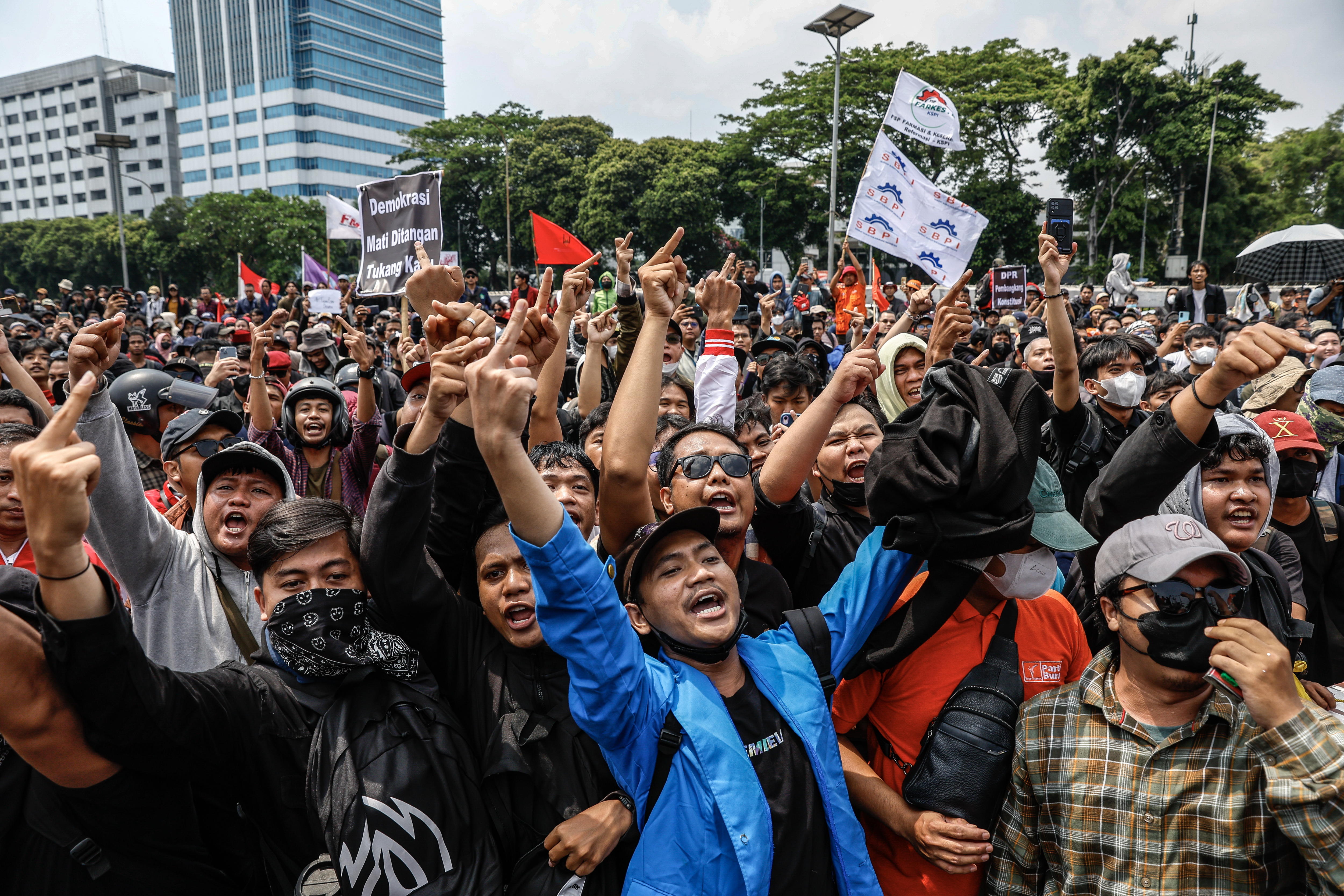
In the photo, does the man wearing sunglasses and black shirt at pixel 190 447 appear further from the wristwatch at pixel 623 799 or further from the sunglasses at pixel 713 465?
the wristwatch at pixel 623 799

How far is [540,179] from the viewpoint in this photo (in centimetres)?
4403

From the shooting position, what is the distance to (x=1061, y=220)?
4980 millimetres

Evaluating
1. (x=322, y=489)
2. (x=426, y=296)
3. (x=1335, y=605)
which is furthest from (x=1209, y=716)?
(x=322, y=489)

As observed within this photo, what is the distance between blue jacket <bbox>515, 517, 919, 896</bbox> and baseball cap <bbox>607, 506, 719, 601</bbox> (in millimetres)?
218

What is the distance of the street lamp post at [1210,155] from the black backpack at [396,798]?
3749 cm

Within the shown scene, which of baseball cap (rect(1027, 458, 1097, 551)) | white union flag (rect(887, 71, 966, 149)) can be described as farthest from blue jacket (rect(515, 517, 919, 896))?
white union flag (rect(887, 71, 966, 149))

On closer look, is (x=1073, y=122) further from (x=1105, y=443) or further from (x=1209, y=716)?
(x=1209, y=716)

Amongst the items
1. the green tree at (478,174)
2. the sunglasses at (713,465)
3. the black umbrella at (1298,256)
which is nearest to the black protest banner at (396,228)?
the sunglasses at (713,465)

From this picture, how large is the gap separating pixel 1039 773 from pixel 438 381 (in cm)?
180

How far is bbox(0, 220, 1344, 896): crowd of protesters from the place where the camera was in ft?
5.60

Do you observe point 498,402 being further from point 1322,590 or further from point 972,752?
point 1322,590

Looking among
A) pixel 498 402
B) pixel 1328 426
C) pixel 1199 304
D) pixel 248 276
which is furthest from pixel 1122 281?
pixel 248 276

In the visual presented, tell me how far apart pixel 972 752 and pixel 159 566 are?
2360mm

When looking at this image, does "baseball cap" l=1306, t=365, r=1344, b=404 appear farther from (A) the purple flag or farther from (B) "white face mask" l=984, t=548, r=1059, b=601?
(A) the purple flag
